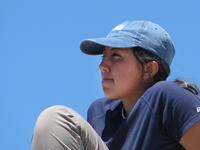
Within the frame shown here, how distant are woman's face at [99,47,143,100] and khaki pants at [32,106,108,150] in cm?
45

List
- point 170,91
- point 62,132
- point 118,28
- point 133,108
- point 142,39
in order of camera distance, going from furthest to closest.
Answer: point 118,28 → point 142,39 → point 133,108 → point 170,91 → point 62,132

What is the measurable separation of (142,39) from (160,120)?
520 mm

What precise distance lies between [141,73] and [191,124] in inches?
20.9

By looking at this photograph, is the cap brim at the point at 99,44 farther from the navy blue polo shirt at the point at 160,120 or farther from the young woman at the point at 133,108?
the navy blue polo shirt at the point at 160,120

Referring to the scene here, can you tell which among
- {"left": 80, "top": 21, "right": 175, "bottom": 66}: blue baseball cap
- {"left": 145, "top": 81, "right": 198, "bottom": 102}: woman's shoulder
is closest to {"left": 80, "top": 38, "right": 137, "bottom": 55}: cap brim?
{"left": 80, "top": 21, "right": 175, "bottom": 66}: blue baseball cap

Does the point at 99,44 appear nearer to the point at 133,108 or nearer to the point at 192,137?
the point at 133,108

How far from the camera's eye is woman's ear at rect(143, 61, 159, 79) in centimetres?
178

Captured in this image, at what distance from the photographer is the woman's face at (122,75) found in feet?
5.78

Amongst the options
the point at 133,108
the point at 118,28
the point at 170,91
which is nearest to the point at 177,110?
the point at 170,91

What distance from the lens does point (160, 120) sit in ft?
4.70

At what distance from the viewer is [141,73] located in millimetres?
1791

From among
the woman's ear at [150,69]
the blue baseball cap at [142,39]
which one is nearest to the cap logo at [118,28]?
the blue baseball cap at [142,39]

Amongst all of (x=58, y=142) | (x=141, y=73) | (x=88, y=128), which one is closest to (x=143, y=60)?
(x=141, y=73)

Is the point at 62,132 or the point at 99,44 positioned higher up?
the point at 99,44
